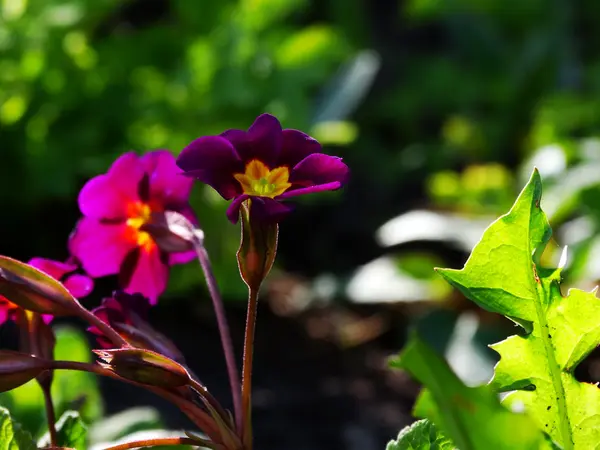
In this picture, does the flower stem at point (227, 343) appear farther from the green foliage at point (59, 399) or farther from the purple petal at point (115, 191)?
the green foliage at point (59, 399)

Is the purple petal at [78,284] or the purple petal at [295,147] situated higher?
the purple petal at [295,147]

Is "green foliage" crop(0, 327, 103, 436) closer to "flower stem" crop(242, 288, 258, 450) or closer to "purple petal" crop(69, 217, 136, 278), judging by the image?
"purple petal" crop(69, 217, 136, 278)

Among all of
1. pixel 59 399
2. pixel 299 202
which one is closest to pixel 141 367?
pixel 59 399

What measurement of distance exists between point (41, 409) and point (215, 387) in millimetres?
1475

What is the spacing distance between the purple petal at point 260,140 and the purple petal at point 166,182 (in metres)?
0.14

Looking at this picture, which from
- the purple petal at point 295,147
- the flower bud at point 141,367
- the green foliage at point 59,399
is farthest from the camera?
the green foliage at point 59,399

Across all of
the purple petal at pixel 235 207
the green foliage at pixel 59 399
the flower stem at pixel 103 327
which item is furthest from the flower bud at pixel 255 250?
the green foliage at pixel 59 399

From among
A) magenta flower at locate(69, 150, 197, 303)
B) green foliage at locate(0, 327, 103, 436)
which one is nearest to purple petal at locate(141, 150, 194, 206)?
magenta flower at locate(69, 150, 197, 303)

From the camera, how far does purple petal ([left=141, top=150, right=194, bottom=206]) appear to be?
1.01 m

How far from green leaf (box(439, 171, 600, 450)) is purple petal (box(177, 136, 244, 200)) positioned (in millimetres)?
221

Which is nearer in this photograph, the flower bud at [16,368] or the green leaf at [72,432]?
the flower bud at [16,368]

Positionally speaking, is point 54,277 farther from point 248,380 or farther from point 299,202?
point 299,202

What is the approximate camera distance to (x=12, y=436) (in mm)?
844

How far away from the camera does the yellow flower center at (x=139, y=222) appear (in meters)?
1.02
